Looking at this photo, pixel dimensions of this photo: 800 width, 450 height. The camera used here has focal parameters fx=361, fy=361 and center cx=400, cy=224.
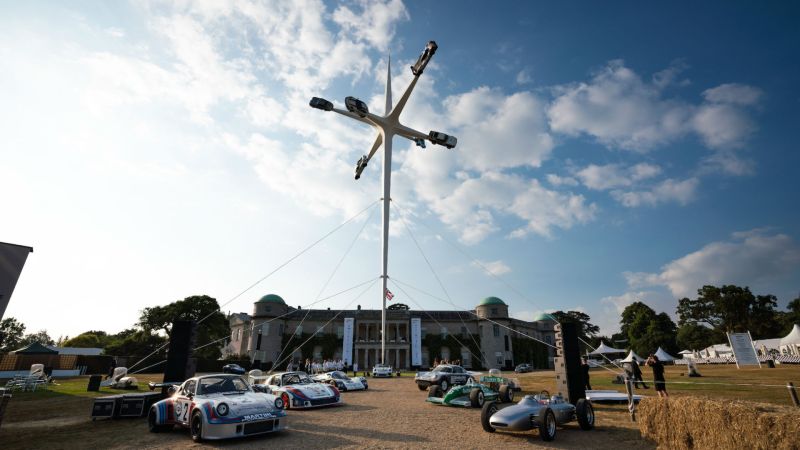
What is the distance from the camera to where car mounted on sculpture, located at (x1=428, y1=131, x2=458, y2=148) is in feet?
105

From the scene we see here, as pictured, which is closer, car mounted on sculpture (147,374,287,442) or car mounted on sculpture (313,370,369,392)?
car mounted on sculpture (147,374,287,442)

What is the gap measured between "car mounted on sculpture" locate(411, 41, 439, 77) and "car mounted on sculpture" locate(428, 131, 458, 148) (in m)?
5.50

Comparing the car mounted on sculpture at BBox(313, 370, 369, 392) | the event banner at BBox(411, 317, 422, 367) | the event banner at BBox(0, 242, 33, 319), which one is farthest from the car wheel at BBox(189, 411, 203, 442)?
the event banner at BBox(411, 317, 422, 367)

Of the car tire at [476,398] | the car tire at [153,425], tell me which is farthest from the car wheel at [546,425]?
the car tire at [153,425]

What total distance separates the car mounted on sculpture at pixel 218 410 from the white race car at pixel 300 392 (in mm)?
4387

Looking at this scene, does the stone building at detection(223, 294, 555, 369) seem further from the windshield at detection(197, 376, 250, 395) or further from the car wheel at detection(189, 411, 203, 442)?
the car wheel at detection(189, 411, 203, 442)

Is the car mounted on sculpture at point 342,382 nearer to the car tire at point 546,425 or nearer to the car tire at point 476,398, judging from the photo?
the car tire at point 476,398

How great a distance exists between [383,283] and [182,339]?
2075 centimetres

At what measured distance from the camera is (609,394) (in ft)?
46.0

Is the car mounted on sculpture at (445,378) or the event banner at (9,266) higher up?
the event banner at (9,266)

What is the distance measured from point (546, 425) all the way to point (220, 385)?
8.18 meters

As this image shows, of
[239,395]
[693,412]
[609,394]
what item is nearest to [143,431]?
[239,395]

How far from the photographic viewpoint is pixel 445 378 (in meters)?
19.6

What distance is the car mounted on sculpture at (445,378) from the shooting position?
1942cm
